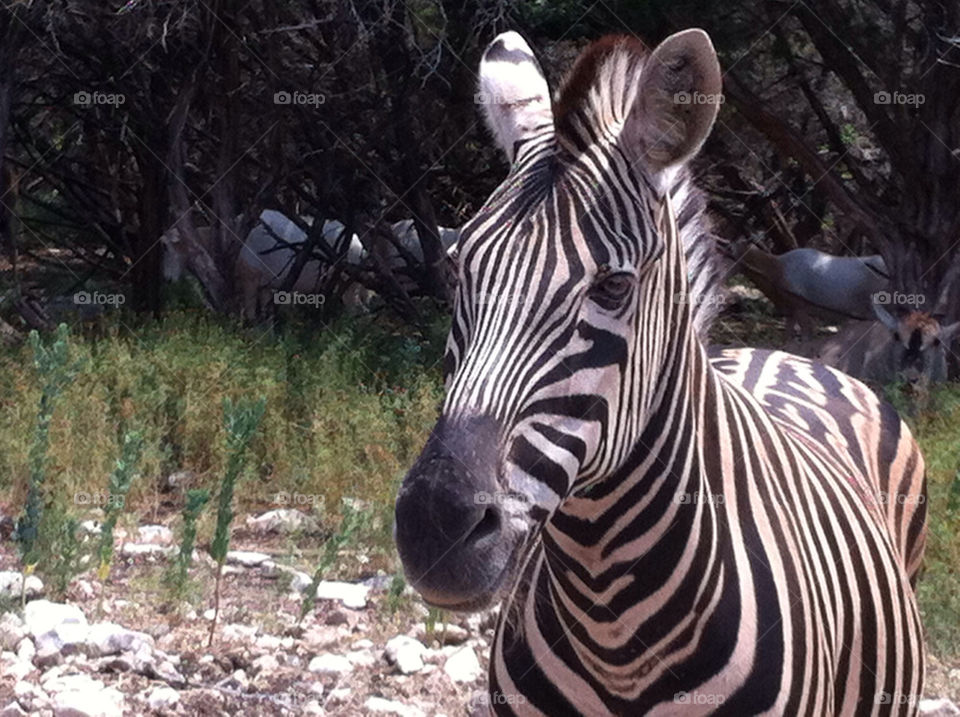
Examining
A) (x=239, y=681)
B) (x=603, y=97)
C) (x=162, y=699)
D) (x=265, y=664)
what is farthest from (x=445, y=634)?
(x=603, y=97)

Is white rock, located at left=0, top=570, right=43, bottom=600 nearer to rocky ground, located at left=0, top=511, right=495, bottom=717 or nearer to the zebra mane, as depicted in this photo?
rocky ground, located at left=0, top=511, right=495, bottom=717

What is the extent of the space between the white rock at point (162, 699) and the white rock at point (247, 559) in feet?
5.70

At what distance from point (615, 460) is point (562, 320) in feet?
0.91

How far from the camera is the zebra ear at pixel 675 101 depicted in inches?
93.0

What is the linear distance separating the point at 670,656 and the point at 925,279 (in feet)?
38.7

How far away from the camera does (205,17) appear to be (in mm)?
11680

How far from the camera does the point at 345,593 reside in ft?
19.5

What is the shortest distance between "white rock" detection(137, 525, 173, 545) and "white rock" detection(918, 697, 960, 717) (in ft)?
11.0

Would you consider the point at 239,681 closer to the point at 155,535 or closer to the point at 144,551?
the point at 144,551

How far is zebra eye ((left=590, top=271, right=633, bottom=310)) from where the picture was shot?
7.54 ft

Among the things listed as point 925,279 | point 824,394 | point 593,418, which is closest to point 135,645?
point 824,394

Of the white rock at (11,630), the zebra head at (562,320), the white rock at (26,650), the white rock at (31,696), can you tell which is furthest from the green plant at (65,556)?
the zebra head at (562,320)

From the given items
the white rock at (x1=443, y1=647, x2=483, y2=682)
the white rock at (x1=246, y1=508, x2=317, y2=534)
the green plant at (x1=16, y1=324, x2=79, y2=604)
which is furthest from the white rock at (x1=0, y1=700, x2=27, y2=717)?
the white rock at (x1=246, y1=508, x2=317, y2=534)

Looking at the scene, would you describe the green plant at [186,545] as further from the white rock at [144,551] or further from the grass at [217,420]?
the grass at [217,420]
